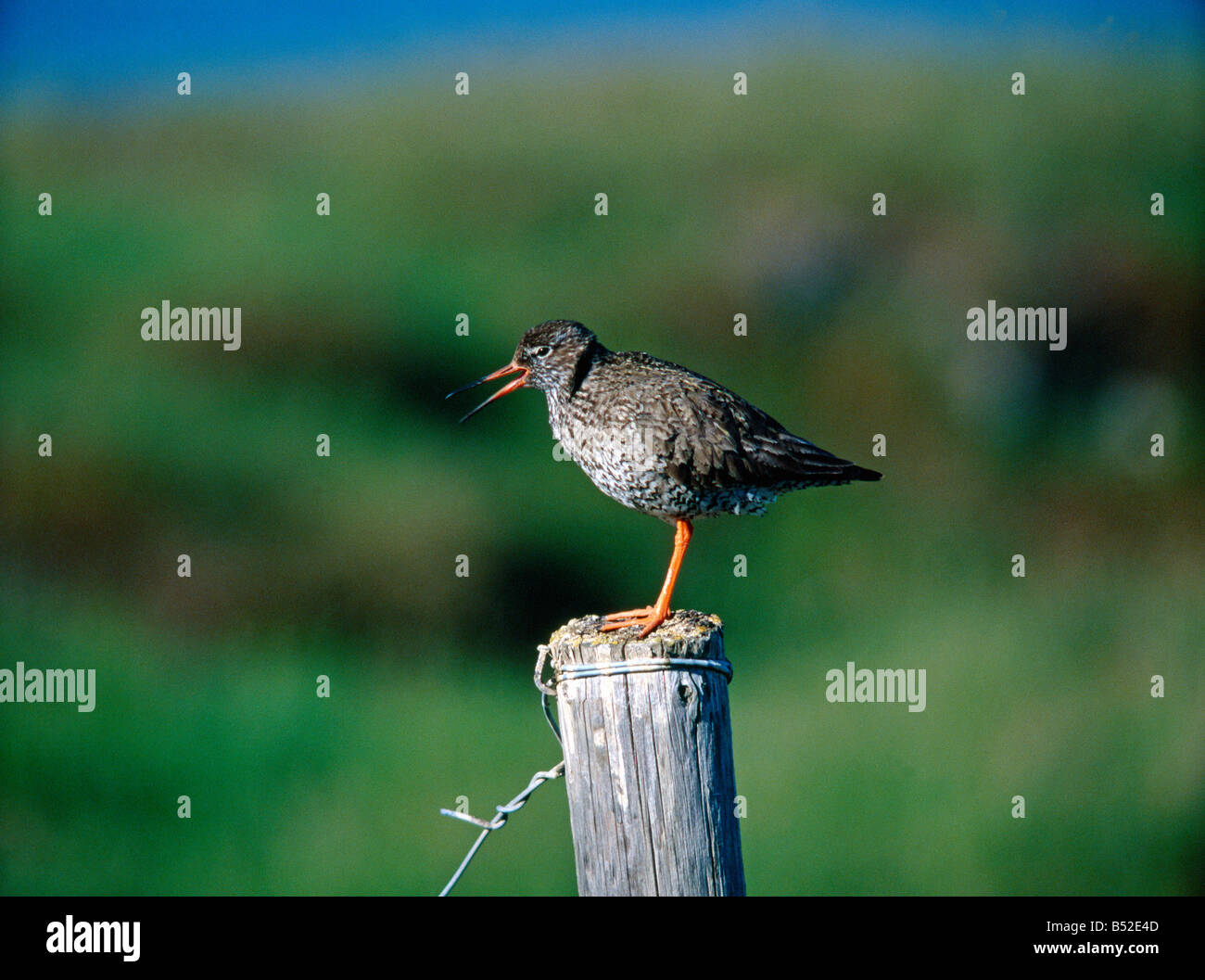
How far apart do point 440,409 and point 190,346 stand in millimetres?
3071

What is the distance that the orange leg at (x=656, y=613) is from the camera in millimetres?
5004

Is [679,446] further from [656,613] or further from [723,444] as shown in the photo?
[656,613]

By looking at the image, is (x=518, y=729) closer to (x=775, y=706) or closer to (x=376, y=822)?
(x=376, y=822)

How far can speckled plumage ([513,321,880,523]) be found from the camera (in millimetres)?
5711

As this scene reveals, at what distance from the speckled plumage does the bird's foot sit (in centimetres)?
57

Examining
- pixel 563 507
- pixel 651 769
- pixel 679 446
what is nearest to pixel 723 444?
pixel 679 446

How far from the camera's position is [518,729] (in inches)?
474

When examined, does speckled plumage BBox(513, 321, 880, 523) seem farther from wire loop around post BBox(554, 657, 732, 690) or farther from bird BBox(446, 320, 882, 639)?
wire loop around post BBox(554, 657, 732, 690)

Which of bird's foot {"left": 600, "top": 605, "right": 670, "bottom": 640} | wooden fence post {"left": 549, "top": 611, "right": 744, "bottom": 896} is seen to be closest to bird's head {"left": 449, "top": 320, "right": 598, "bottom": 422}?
bird's foot {"left": 600, "top": 605, "right": 670, "bottom": 640}

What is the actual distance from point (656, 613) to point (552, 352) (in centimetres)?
159

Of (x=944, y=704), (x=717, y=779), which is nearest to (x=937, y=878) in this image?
(x=944, y=704)

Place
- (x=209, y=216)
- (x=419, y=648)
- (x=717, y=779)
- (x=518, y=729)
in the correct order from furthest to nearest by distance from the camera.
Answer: (x=209, y=216) < (x=419, y=648) < (x=518, y=729) < (x=717, y=779)

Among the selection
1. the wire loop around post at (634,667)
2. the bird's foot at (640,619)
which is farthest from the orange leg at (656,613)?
the wire loop around post at (634,667)

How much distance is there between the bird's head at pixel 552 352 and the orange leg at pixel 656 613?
93 cm
